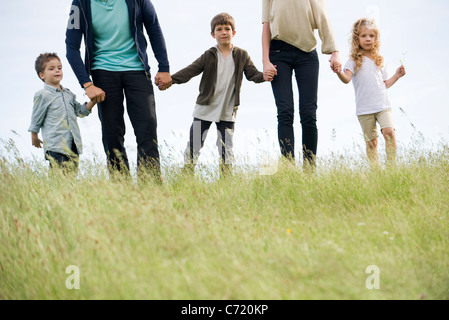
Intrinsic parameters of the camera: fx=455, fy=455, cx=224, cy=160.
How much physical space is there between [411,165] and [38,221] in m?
4.09

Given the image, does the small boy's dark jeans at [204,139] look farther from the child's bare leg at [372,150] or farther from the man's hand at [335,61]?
the child's bare leg at [372,150]

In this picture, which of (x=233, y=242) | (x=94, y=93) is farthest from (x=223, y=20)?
(x=233, y=242)

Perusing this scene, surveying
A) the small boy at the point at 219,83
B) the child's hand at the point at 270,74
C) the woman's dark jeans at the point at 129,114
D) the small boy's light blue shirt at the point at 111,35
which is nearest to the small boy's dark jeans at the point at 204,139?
the small boy at the point at 219,83

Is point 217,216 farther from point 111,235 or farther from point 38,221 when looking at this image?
point 38,221

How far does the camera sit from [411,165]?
535cm

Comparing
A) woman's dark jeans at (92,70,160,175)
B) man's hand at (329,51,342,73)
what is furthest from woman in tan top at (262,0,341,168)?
woman's dark jeans at (92,70,160,175)

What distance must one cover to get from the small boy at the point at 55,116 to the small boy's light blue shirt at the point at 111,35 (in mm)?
992

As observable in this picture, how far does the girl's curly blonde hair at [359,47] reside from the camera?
234 inches

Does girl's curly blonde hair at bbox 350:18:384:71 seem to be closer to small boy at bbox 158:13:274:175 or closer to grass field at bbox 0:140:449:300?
small boy at bbox 158:13:274:175

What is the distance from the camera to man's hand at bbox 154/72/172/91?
191 inches

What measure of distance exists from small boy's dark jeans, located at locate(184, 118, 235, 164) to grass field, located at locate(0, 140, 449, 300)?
0.87 meters

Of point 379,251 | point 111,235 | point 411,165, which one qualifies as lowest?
point 379,251

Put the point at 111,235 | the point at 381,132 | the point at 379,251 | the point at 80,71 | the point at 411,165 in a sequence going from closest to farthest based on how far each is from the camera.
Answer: the point at 111,235 → the point at 379,251 → the point at 80,71 → the point at 411,165 → the point at 381,132

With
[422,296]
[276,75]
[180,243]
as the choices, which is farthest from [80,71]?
[422,296]
